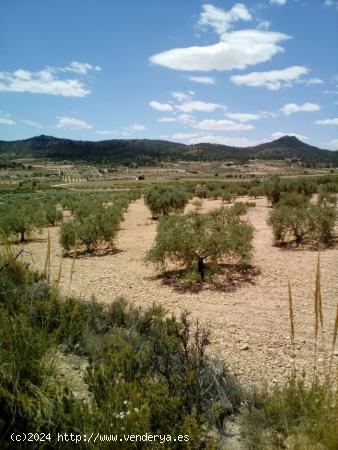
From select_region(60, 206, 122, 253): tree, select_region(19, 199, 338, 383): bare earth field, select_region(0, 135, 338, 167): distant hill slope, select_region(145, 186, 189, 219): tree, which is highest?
select_region(0, 135, 338, 167): distant hill slope

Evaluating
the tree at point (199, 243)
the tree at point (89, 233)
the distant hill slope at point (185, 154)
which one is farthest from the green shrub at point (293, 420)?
the distant hill slope at point (185, 154)

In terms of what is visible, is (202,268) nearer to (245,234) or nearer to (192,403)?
(245,234)

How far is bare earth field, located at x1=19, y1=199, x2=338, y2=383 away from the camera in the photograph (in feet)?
21.7

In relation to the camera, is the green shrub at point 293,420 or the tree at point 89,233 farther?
the tree at point 89,233

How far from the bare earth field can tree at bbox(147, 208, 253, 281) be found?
36.4 inches

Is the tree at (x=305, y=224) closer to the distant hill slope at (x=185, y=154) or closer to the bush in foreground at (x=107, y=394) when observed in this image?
the bush in foreground at (x=107, y=394)

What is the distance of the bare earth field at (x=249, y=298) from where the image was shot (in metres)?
6.62

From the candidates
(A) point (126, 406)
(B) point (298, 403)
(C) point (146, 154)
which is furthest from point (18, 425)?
(C) point (146, 154)

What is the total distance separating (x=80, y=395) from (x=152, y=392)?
102cm

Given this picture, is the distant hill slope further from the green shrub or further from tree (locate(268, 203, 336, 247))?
the green shrub

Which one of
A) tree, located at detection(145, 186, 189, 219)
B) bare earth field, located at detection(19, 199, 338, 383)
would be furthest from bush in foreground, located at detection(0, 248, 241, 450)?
tree, located at detection(145, 186, 189, 219)

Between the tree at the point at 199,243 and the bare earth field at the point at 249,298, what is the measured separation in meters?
0.92

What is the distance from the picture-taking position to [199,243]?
1231cm

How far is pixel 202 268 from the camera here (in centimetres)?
1234
